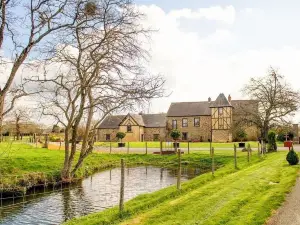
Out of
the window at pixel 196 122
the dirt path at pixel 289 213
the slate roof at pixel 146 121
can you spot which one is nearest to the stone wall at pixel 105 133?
the slate roof at pixel 146 121

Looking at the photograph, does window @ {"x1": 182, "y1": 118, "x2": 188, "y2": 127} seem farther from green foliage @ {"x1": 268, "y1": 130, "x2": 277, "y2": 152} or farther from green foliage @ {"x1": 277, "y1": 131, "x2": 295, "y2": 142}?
green foliage @ {"x1": 268, "y1": 130, "x2": 277, "y2": 152}

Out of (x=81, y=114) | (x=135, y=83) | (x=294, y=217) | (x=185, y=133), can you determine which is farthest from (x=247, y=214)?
(x=185, y=133)

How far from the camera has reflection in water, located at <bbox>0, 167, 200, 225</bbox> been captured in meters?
12.1

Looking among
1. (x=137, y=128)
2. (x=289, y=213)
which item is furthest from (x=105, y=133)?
(x=289, y=213)

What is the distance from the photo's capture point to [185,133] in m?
58.6

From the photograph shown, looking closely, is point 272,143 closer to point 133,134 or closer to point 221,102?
point 221,102

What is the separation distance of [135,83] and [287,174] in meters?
8.68

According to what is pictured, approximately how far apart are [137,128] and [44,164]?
123 ft

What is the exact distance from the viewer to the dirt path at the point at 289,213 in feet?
26.5

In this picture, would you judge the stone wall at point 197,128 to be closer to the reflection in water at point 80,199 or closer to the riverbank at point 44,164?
the riverbank at point 44,164

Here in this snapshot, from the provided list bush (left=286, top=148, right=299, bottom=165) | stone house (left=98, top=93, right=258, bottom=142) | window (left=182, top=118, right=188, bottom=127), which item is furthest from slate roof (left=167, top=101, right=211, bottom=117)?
bush (left=286, top=148, right=299, bottom=165)

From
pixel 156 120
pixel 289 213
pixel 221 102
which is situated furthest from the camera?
pixel 156 120

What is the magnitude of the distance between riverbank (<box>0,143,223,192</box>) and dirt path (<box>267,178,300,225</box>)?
882 centimetres

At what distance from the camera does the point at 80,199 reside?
590 inches
